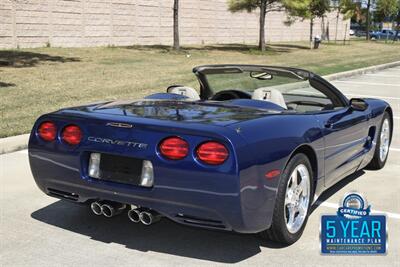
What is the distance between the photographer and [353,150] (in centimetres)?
517

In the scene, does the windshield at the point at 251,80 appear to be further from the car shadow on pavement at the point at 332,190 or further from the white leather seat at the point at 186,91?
the car shadow on pavement at the point at 332,190

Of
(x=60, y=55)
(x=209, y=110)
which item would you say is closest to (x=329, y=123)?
(x=209, y=110)

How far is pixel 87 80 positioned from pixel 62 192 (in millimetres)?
10067

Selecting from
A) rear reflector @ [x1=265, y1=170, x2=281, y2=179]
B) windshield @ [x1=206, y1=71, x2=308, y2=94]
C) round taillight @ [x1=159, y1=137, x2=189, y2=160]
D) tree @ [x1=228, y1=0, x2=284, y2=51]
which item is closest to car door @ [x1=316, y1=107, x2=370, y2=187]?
windshield @ [x1=206, y1=71, x2=308, y2=94]

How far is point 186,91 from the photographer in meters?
5.31

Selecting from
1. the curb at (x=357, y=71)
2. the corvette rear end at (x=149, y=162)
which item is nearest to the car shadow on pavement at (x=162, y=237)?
the corvette rear end at (x=149, y=162)

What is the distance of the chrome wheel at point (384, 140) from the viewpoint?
20.4 ft

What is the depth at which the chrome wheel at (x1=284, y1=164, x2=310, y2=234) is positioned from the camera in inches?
158

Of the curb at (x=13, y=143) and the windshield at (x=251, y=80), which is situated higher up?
the windshield at (x=251, y=80)

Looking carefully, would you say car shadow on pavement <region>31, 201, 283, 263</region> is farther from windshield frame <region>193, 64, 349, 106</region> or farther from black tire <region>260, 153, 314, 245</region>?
windshield frame <region>193, 64, 349, 106</region>

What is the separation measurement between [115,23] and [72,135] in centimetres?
2367

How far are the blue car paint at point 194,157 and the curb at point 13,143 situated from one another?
115 inches

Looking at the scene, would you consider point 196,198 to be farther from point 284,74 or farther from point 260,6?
point 260,6

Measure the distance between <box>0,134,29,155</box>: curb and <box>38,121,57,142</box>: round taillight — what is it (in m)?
2.98
